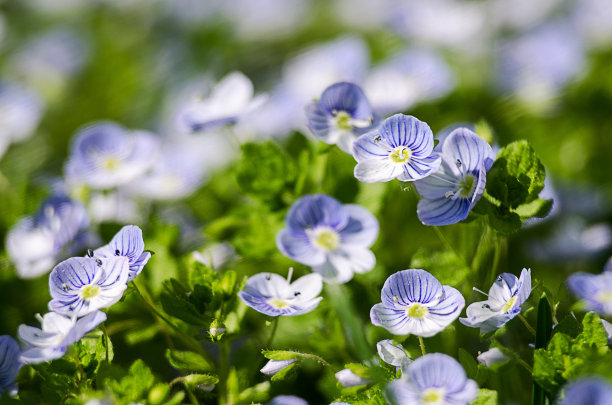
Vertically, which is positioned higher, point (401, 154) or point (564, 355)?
point (401, 154)

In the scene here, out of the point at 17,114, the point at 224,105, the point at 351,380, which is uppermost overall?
the point at 224,105

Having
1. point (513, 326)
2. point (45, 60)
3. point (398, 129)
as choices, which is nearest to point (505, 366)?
point (513, 326)

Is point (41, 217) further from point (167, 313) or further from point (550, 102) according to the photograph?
point (550, 102)

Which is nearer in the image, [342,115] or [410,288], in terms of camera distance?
[410,288]

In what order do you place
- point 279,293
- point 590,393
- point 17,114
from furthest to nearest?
point 17,114, point 279,293, point 590,393

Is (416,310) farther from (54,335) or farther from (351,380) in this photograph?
(54,335)

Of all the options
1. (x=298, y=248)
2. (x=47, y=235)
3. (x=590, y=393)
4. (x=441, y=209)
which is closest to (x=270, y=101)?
(x=47, y=235)

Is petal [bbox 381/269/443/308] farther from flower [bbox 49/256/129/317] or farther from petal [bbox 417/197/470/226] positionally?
flower [bbox 49/256/129/317]
